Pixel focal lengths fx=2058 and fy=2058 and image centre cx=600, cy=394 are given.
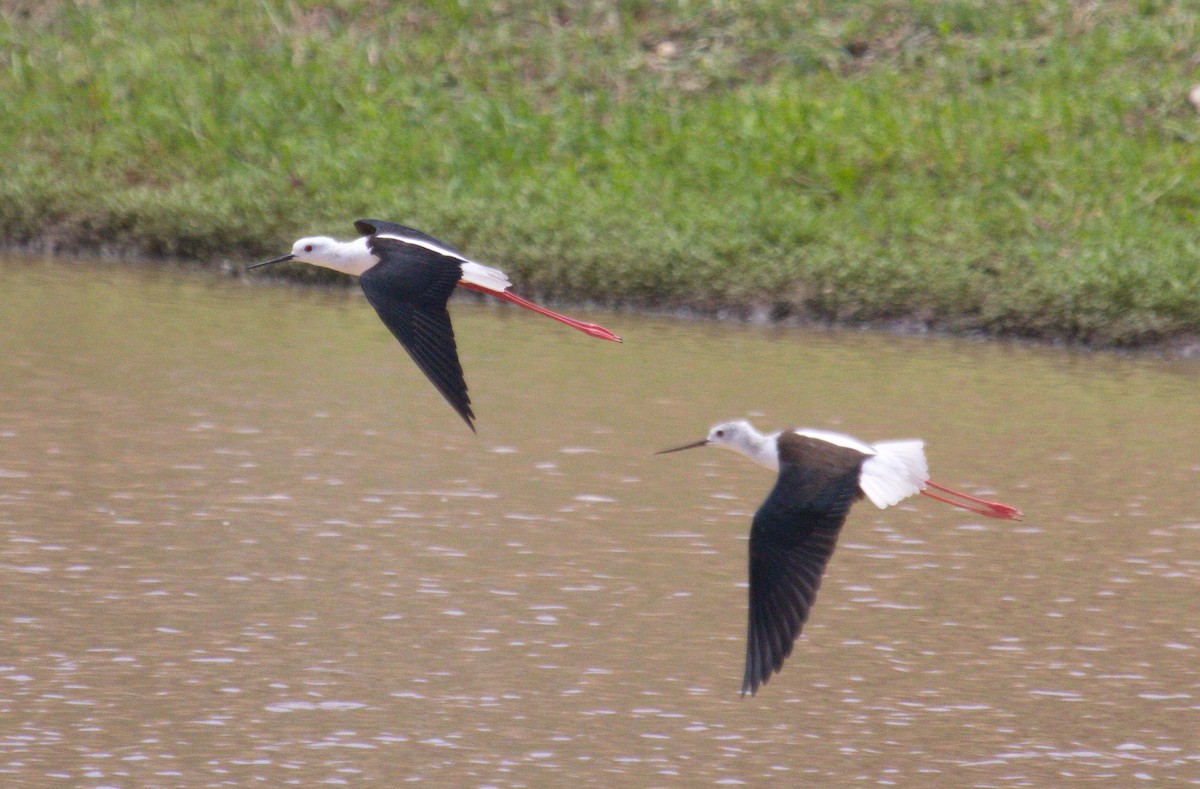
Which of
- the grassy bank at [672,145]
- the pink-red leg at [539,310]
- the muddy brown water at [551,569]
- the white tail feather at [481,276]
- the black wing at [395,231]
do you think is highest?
the grassy bank at [672,145]

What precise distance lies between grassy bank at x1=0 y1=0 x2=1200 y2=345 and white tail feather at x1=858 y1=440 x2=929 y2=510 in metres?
6.42

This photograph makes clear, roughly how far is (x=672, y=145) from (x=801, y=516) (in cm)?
872

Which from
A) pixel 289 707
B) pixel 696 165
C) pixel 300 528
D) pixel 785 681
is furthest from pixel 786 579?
pixel 696 165

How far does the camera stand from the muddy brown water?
5.11m

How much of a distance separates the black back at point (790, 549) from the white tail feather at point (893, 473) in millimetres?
39

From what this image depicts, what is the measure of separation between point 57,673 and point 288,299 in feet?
22.5

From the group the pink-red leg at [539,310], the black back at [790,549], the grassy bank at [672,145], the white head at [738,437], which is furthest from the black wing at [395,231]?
the grassy bank at [672,145]

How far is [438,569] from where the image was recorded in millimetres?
6695

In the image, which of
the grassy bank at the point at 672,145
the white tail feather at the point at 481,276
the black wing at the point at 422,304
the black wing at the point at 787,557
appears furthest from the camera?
the grassy bank at the point at 672,145

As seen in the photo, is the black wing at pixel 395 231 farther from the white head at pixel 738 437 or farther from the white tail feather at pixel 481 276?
the white head at pixel 738 437

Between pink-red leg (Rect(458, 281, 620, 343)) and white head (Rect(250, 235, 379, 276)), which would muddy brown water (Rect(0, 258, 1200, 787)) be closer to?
pink-red leg (Rect(458, 281, 620, 343))

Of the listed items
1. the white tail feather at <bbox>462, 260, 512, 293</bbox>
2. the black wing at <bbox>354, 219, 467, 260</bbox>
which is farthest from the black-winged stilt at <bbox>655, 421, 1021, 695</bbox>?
the black wing at <bbox>354, 219, 467, 260</bbox>

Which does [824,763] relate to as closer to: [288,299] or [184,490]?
[184,490]

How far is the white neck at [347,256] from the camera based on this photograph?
601 centimetres
